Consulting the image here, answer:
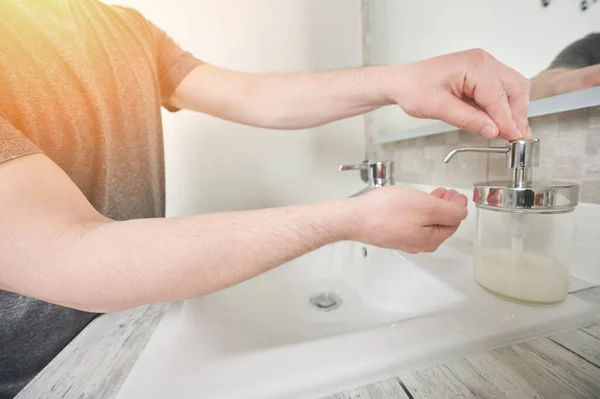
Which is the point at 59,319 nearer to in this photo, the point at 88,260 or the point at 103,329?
the point at 103,329

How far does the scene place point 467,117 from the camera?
353 mm

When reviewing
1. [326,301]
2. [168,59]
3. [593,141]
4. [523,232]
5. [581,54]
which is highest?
[168,59]

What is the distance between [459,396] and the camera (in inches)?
8.7

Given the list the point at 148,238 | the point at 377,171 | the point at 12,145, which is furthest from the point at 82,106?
the point at 377,171

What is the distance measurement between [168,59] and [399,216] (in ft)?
2.08

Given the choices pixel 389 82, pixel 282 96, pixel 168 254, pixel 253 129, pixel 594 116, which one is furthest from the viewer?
pixel 253 129

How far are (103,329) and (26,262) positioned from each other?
0.67 ft

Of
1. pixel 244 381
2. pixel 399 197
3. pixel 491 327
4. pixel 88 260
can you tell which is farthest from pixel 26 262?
pixel 491 327

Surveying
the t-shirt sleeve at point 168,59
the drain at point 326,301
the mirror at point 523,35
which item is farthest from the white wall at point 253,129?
the drain at point 326,301

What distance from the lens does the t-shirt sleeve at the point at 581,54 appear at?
0.32m

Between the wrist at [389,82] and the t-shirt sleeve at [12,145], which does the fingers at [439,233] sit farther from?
the t-shirt sleeve at [12,145]

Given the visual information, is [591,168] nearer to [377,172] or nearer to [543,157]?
[543,157]

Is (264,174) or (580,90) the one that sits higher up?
(580,90)

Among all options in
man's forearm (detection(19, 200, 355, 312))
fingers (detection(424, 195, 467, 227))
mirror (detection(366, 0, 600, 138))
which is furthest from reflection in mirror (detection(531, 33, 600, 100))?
man's forearm (detection(19, 200, 355, 312))
